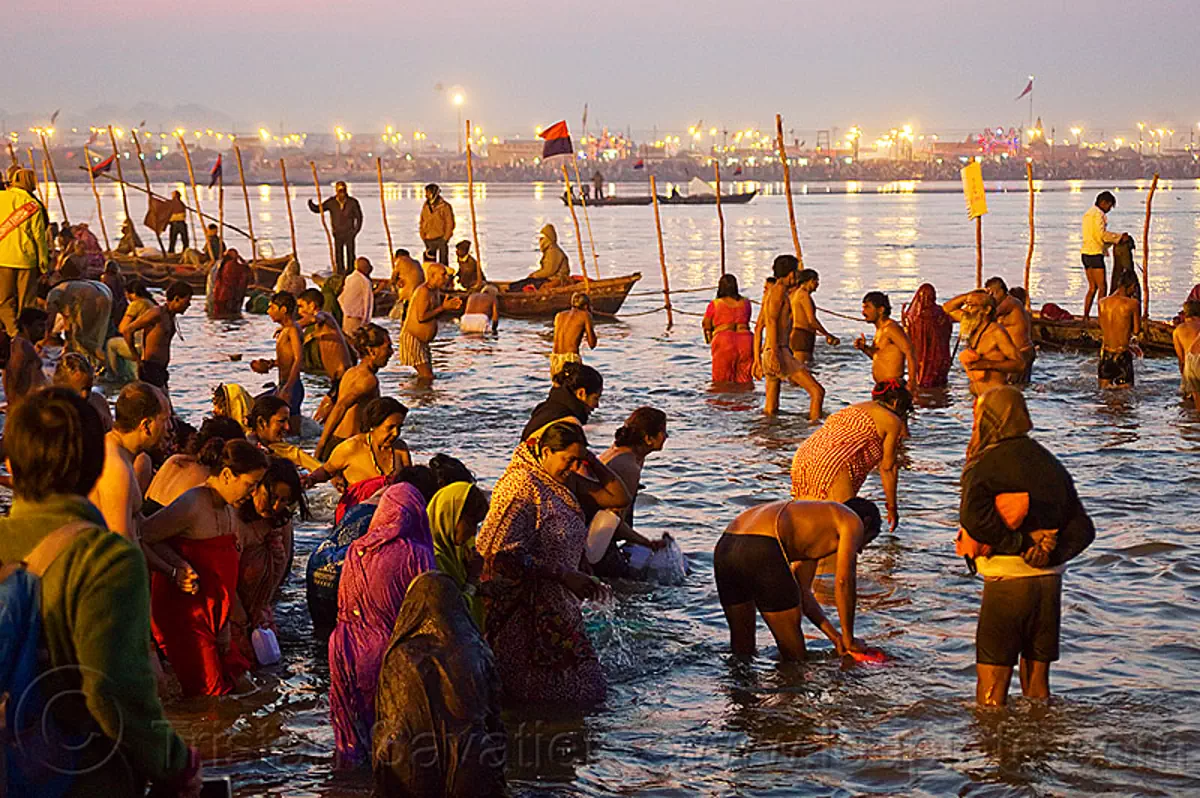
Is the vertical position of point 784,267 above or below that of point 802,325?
above

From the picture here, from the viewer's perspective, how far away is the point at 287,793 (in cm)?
548

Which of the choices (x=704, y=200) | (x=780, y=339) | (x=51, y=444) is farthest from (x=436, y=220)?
(x=704, y=200)

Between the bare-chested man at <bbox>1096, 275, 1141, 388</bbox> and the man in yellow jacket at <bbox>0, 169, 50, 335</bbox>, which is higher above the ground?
the man in yellow jacket at <bbox>0, 169, 50, 335</bbox>

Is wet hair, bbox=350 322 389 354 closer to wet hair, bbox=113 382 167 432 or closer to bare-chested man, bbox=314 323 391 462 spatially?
bare-chested man, bbox=314 323 391 462

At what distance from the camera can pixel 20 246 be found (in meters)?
13.4

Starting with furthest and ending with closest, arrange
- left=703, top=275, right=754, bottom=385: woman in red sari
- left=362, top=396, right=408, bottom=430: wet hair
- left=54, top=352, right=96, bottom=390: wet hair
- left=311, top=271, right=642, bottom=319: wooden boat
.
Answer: left=311, top=271, right=642, bottom=319: wooden boat < left=703, top=275, right=754, bottom=385: woman in red sari < left=54, top=352, right=96, bottom=390: wet hair < left=362, top=396, right=408, bottom=430: wet hair

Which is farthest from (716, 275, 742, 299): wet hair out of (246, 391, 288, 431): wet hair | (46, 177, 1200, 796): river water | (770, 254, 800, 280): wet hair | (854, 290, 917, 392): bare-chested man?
(246, 391, 288, 431): wet hair

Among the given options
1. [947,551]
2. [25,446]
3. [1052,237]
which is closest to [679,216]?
[1052,237]

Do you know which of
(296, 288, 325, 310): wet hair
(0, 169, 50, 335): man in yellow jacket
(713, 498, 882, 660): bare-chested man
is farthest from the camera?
(0, 169, 50, 335): man in yellow jacket

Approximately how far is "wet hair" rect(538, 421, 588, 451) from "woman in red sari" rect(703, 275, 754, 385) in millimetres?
9383

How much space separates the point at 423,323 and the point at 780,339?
4246 millimetres

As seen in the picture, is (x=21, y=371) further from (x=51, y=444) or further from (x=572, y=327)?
(x=572, y=327)

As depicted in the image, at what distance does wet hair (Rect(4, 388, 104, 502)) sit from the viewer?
299 cm

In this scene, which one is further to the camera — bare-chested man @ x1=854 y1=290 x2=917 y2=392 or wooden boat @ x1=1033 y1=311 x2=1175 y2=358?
wooden boat @ x1=1033 y1=311 x2=1175 y2=358
